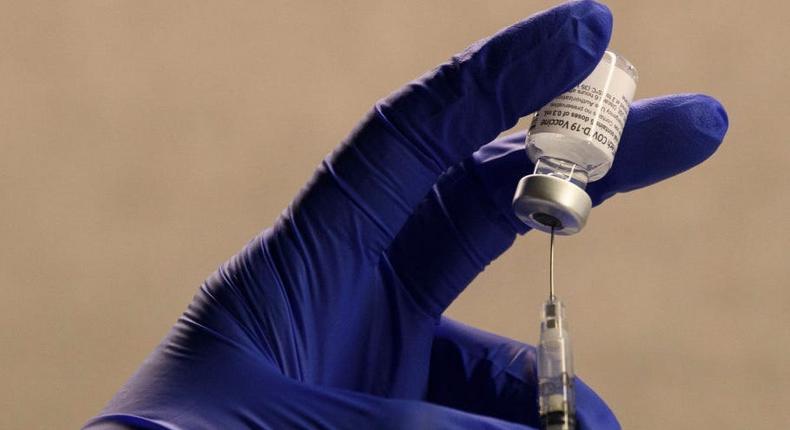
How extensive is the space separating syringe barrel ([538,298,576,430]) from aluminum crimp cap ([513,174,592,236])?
3.0 inches

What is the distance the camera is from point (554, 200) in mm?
908

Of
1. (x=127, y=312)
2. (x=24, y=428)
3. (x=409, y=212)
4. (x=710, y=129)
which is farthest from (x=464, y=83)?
(x=24, y=428)

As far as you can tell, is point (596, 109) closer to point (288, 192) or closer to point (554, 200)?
point (554, 200)

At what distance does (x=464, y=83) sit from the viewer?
37.2 inches

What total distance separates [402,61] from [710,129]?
594 mm

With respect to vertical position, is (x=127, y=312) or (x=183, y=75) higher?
(x=183, y=75)

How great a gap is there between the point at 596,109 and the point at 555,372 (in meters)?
0.22

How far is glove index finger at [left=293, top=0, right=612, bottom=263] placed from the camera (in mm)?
927

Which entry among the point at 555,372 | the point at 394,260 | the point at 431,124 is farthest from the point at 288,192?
the point at 555,372

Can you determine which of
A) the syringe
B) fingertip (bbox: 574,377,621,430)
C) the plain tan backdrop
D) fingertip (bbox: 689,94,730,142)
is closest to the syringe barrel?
the syringe

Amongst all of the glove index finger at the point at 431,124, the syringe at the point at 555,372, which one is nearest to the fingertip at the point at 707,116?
the glove index finger at the point at 431,124

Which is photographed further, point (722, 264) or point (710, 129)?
point (722, 264)

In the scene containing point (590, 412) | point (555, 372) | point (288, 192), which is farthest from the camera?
point (288, 192)

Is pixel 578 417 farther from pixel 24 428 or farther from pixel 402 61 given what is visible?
pixel 24 428
